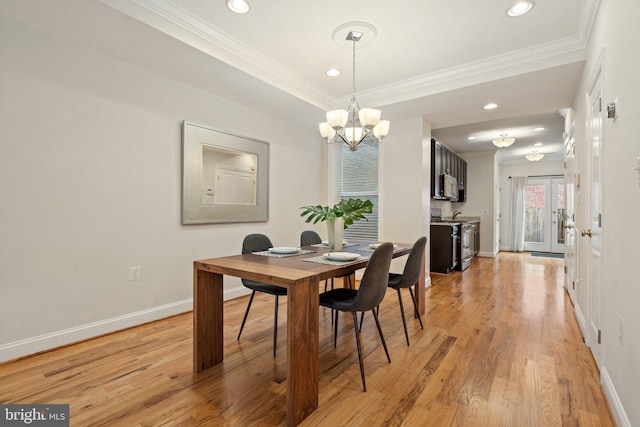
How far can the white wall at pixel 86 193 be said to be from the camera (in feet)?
7.37

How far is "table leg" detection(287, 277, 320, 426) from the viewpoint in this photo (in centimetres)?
157

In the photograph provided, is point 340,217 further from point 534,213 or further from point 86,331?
point 534,213

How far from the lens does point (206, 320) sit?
213 cm

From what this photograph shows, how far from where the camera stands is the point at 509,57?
9.83 feet

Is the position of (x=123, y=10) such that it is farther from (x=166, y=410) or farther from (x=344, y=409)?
(x=344, y=409)

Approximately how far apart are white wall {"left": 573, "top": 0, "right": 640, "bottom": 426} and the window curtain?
23.6 feet

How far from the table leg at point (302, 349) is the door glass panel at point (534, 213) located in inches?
345

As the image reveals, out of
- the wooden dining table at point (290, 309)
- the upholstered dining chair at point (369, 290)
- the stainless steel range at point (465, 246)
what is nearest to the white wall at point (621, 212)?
the upholstered dining chair at point (369, 290)

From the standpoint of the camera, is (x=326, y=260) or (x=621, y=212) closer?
(x=621, y=212)

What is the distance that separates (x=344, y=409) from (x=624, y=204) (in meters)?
1.72

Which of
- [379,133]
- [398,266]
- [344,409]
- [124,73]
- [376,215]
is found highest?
[124,73]

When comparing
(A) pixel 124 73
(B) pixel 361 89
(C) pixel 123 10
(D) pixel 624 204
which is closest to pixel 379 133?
(B) pixel 361 89

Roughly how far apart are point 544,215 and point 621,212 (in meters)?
8.06

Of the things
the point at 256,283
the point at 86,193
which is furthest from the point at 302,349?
the point at 86,193
